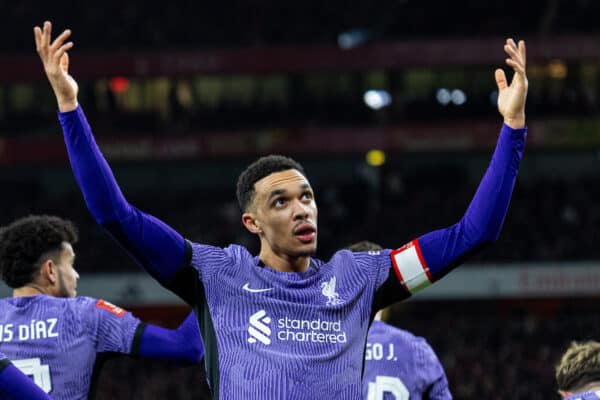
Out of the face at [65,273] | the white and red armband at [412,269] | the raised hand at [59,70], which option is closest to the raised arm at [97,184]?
the raised hand at [59,70]

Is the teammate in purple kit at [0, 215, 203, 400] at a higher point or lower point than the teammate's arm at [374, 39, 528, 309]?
lower

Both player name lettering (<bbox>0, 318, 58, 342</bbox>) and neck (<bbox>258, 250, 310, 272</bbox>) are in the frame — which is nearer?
neck (<bbox>258, 250, 310, 272</bbox>)

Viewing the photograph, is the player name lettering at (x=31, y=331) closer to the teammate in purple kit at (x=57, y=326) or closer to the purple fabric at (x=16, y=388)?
the teammate in purple kit at (x=57, y=326)

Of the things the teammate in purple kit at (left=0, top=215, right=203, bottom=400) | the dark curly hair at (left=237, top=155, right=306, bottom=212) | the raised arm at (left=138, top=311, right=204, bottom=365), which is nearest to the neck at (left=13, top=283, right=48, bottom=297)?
the teammate in purple kit at (left=0, top=215, right=203, bottom=400)

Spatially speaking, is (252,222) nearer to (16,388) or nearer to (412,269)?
(412,269)

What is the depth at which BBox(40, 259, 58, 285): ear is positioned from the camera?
427 cm

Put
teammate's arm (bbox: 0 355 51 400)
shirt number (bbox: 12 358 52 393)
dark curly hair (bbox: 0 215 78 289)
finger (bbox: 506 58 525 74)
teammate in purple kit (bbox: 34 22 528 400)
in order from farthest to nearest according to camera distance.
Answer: dark curly hair (bbox: 0 215 78 289), shirt number (bbox: 12 358 52 393), finger (bbox: 506 58 525 74), teammate in purple kit (bbox: 34 22 528 400), teammate's arm (bbox: 0 355 51 400)

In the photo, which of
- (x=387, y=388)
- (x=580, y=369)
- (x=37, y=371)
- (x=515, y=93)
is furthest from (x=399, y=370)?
(x=515, y=93)

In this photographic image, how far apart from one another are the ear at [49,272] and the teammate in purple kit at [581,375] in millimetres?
2188

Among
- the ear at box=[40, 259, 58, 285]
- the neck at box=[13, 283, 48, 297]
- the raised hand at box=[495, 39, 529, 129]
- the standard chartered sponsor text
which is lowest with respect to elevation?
the standard chartered sponsor text

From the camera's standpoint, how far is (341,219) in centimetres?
2697

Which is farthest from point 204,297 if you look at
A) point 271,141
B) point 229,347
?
point 271,141

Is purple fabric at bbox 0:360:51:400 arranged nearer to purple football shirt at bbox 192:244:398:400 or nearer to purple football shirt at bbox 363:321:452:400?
purple football shirt at bbox 192:244:398:400

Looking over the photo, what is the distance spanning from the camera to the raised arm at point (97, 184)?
3.11 metres
